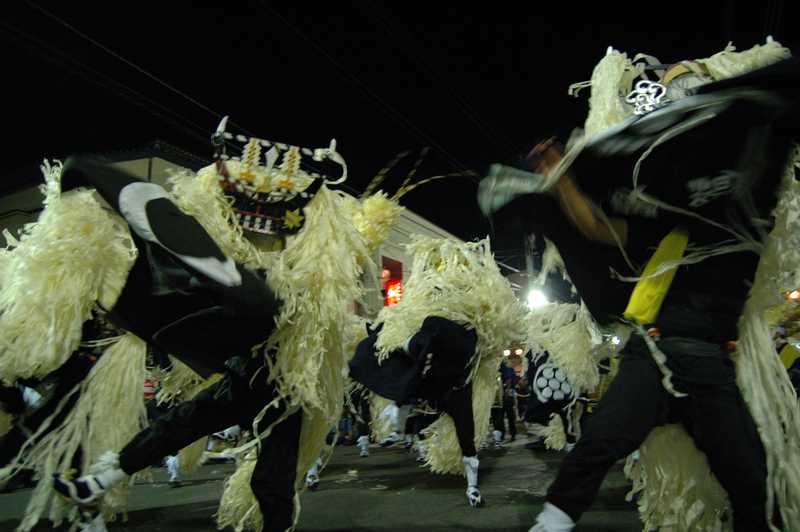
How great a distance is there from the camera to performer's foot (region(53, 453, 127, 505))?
255 centimetres

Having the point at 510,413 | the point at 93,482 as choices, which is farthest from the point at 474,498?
the point at 510,413

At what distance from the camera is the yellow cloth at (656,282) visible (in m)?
2.15

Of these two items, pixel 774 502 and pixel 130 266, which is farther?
pixel 130 266

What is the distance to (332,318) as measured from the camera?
280cm

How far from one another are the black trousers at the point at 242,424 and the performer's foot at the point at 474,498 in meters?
1.82

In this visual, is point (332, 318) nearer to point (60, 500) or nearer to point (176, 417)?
point (176, 417)

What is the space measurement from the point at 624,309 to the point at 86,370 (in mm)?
2877

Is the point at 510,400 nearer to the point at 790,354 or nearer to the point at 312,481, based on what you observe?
the point at 312,481

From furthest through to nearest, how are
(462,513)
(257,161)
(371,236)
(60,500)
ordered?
(371,236) → (462,513) → (257,161) → (60,500)

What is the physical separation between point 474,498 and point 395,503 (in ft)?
1.87

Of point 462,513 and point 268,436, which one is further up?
point 268,436

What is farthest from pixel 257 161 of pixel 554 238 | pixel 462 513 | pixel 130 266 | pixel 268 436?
pixel 462 513

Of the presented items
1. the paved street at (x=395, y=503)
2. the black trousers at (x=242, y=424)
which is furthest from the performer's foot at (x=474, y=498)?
the black trousers at (x=242, y=424)

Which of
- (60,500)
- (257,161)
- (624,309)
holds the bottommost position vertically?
(60,500)
